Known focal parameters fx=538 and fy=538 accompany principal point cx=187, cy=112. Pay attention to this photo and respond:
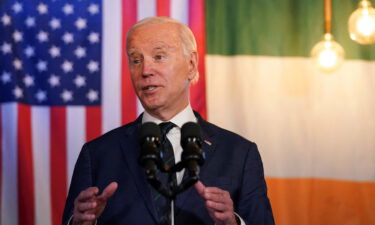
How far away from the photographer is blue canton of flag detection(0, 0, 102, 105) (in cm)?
297

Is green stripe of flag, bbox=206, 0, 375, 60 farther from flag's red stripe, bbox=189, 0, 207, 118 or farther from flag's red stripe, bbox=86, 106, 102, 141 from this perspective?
flag's red stripe, bbox=86, 106, 102, 141

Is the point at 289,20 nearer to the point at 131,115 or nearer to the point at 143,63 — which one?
the point at 131,115

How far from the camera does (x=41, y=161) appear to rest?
9.76 feet

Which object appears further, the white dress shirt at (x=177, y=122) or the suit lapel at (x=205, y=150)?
the white dress shirt at (x=177, y=122)

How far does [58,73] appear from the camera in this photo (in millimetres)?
2992

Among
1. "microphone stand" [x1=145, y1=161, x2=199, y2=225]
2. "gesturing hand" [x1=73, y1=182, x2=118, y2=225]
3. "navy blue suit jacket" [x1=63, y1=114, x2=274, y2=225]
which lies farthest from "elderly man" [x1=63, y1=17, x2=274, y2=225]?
"microphone stand" [x1=145, y1=161, x2=199, y2=225]

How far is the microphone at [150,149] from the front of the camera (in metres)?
1.24

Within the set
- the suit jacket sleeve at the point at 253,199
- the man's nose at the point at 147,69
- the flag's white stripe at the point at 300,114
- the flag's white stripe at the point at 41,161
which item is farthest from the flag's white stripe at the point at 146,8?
the suit jacket sleeve at the point at 253,199

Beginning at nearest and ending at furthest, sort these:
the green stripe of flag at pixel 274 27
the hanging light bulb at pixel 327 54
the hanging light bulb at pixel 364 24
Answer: the hanging light bulb at pixel 364 24
the hanging light bulb at pixel 327 54
the green stripe of flag at pixel 274 27

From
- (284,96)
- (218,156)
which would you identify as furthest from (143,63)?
(284,96)

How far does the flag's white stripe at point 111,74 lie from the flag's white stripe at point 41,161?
0.33 metres

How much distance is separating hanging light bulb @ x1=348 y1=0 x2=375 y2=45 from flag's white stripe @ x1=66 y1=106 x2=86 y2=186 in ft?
4.94

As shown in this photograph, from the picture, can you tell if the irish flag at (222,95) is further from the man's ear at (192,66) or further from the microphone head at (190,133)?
the microphone head at (190,133)

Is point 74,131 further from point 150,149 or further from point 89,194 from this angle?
point 150,149
